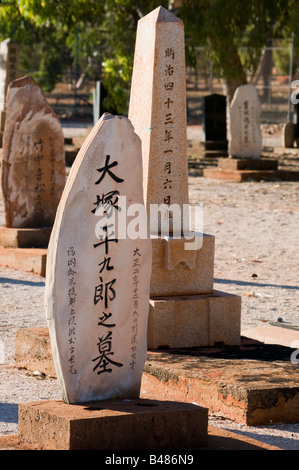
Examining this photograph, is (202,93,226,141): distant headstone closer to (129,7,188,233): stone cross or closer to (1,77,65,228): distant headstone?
(1,77,65,228): distant headstone

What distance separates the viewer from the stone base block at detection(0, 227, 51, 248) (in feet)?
34.3

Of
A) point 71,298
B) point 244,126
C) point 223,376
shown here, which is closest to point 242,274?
point 223,376

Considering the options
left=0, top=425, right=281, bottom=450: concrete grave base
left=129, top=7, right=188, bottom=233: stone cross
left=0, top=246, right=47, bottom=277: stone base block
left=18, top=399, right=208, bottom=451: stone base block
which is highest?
left=129, top=7, right=188, bottom=233: stone cross

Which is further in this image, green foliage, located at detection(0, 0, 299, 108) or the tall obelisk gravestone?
green foliage, located at detection(0, 0, 299, 108)

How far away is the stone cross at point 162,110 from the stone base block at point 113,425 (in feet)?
8.13

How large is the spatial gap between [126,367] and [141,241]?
63 centimetres

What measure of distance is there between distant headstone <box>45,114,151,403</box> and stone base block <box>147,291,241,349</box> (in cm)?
175

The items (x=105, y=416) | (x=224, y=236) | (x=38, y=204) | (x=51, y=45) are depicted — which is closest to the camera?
(x=105, y=416)

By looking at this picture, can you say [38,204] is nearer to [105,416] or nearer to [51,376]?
[51,376]

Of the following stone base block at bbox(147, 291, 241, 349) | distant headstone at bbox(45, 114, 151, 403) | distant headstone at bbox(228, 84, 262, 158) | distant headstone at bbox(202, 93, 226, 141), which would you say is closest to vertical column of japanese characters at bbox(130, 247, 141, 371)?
distant headstone at bbox(45, 114, 151, 403)

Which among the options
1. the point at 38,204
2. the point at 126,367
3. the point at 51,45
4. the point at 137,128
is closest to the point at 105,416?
the point at 126,367

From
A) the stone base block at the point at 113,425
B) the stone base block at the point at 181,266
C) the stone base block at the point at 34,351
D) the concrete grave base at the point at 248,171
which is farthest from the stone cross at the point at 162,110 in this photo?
the concrete grave base at the point at 248,171

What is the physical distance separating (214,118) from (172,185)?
1616 centimetres
